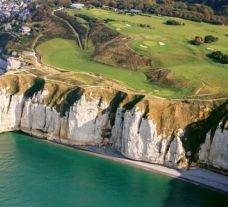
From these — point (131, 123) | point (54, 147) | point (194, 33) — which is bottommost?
point (54, 147)

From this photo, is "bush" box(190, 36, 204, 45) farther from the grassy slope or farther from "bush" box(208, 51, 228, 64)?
"bush" box(208, 51, 228, 64)

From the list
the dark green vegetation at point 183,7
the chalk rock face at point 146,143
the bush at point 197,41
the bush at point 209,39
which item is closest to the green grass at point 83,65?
the chalk rock face at point 146,143

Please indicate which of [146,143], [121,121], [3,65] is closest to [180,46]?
[121,121]

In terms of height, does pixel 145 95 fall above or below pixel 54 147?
above

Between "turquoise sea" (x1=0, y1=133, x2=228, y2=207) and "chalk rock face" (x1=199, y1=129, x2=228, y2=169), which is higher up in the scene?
"chalk rock face" (x1=199, y1=129, x2=228, y2=169)

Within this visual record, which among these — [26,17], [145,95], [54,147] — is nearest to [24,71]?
[54,147]

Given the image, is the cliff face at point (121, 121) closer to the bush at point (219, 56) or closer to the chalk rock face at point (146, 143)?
the chalk rock face at point (146, 143)

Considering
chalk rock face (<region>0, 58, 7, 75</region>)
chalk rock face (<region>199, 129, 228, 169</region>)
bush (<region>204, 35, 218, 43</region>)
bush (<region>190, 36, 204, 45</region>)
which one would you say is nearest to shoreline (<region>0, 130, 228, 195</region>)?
chalk rock face (<region>199, 129, 228, 169</region>)

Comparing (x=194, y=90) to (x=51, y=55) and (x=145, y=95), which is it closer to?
(x=145, y=95)

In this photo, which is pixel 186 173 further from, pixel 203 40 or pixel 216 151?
pixel 203 40
